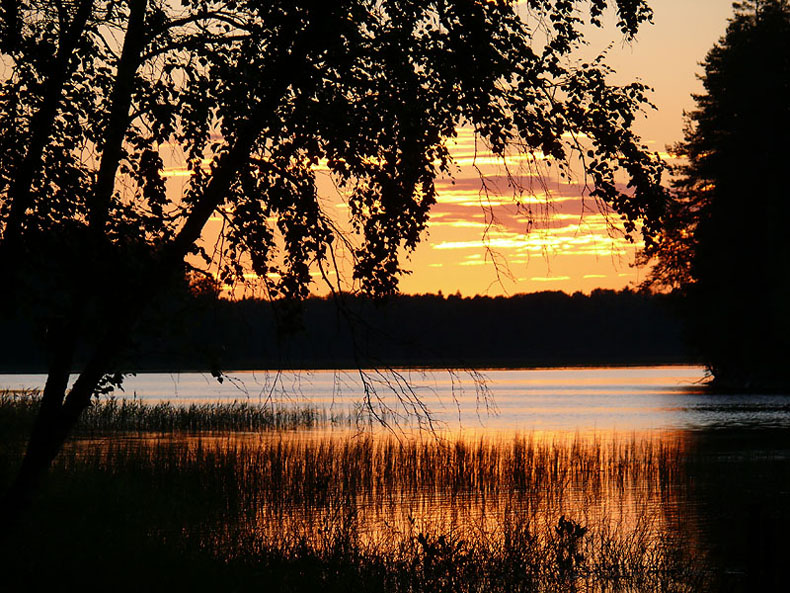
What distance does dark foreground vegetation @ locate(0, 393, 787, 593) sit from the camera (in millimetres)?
11664

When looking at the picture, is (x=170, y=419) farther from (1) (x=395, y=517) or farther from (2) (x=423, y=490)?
(1) (x=395, y=517)

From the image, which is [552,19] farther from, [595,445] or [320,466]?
[595,445]

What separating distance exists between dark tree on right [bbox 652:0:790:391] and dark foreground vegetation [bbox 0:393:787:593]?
69.9 ft

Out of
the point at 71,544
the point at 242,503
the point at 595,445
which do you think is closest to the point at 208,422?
the point at 595,445

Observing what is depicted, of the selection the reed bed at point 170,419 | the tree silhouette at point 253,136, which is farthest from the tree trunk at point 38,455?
the reed bed at point 170,419

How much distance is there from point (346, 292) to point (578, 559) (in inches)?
195

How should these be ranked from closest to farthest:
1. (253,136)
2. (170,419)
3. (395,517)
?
1. (253,136)
2. (395,517)
3. (170,419)

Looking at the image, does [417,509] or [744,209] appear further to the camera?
[744,209]

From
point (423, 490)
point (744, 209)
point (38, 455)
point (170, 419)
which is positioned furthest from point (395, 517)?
point (744, 209)

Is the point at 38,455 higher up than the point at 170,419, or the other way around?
the point at 38,455

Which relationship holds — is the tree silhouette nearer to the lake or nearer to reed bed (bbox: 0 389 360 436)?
the lake

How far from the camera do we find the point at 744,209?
5284 centimetres

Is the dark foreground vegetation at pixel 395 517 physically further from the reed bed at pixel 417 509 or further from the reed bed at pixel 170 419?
the reed bed at pixel 170 419

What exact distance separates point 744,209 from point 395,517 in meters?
39.4
